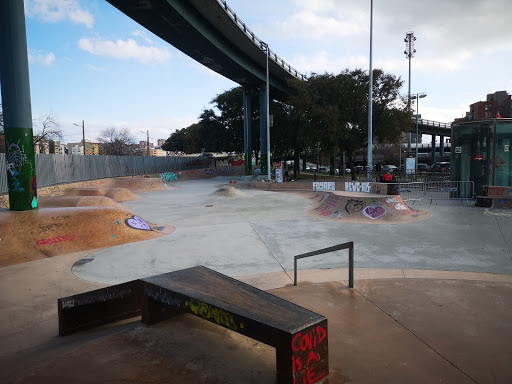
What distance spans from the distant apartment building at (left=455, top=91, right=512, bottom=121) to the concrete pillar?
353 feet

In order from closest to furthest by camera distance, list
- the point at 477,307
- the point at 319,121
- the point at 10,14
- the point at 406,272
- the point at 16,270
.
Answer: the point at 477,307 < the point at 406,272 < the point at 16,270 < the point at 10,14 < the point at 319,121

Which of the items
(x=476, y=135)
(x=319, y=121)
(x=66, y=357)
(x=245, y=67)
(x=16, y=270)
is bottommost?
(x=16, y=270)

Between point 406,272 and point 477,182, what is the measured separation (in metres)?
15.1

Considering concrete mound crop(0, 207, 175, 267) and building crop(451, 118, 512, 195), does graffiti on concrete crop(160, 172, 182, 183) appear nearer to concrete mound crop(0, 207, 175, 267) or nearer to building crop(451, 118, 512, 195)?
concrete mound crop(0, 207, 175, 267)

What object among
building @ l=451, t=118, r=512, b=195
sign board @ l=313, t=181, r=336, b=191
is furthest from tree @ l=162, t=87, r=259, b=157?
building @ l=451, t=118, r=512, b=195

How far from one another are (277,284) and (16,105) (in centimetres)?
1028

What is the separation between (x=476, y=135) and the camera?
19.1 m

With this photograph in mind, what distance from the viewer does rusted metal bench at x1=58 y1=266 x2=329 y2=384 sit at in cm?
315

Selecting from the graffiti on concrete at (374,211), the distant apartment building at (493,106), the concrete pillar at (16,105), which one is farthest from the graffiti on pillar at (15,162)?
the distant apartment building at (493,106)

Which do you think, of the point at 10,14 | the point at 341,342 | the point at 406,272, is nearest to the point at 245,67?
the point at 10,14

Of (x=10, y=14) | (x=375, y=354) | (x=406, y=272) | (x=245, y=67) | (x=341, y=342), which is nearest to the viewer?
(x=375, y=354)

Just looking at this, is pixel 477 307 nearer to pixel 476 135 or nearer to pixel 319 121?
pixel 476 135

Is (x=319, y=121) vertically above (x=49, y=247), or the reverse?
(x=319, y=121)

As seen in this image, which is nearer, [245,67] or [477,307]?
[477,307]
